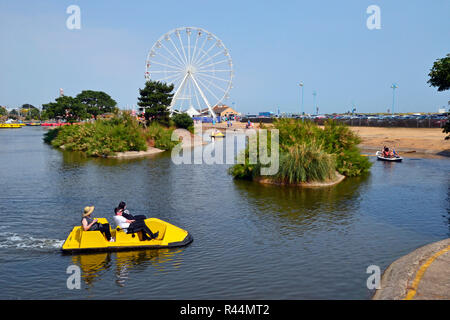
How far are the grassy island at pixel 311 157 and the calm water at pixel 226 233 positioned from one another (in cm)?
115

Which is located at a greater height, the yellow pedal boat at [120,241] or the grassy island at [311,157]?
the grassy island at [311,157]

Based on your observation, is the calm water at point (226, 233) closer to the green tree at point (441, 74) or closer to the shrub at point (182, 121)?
the green tree at point (441, 74)

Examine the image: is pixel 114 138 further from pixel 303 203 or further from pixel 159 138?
pixel 303 203

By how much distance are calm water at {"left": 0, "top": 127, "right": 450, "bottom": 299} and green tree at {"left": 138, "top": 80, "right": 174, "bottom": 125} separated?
115 ft

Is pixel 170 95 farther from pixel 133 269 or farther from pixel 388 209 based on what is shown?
pixel 133 269

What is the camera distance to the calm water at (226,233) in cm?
1041

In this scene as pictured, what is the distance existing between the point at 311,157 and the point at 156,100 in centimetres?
4268

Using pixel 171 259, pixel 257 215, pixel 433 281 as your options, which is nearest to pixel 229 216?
pixel 257 215

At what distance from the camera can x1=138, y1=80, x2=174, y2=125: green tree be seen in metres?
62.4

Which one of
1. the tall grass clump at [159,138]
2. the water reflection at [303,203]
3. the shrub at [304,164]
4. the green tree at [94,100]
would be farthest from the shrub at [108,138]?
the green tree at [94,100]

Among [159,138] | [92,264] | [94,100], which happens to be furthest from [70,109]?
[92,264]

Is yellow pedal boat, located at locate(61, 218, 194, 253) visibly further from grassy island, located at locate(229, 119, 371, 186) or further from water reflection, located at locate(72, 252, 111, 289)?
grassy island, located at locate(229, 119, 371, 186)

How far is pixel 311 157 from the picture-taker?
78.0ft
